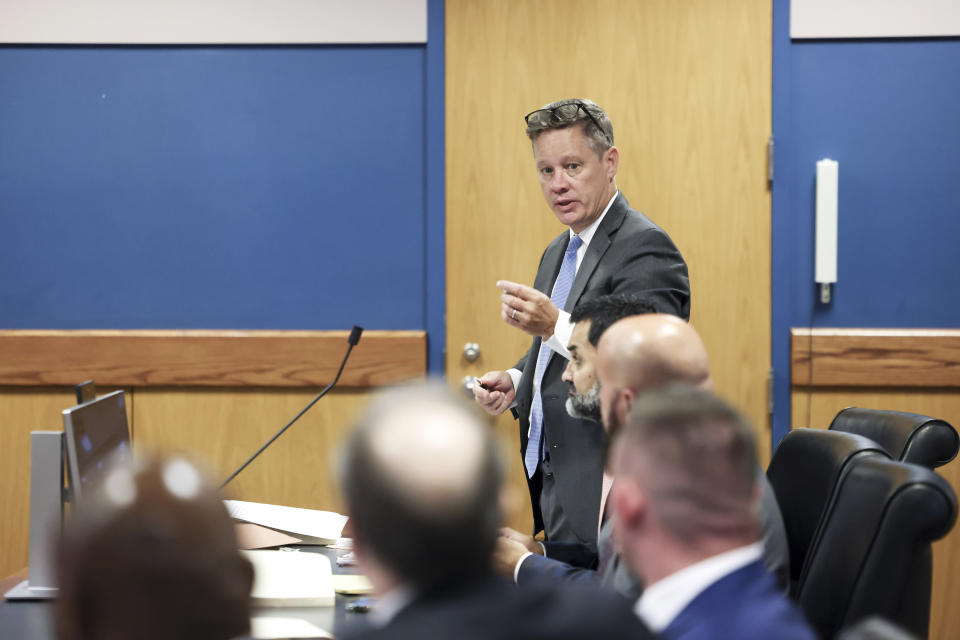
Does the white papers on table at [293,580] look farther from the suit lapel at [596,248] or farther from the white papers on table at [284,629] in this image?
the suit lapel at [596,248]

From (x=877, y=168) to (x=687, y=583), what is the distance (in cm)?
272

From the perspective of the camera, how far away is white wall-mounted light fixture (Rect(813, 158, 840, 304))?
329 cm

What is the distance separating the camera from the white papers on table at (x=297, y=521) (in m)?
2.06

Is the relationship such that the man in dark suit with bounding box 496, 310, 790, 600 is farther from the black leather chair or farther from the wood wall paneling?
the wood wall paneling

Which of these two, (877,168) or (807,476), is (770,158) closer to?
(877,168)

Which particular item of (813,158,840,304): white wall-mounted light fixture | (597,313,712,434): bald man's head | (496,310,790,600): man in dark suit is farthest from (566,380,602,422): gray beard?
(813,158,840,304): white wall-mounted light fixture

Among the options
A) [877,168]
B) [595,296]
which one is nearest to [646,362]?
[595,296]

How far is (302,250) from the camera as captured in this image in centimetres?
344

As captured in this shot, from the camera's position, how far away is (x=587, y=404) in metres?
1.95

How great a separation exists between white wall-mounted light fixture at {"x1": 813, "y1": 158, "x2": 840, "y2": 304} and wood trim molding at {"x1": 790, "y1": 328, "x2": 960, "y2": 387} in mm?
184

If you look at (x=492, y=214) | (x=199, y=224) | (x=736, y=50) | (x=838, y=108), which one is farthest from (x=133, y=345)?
(x=838, y=108)

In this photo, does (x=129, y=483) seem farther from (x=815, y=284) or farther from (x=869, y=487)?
(x=815, y=284)

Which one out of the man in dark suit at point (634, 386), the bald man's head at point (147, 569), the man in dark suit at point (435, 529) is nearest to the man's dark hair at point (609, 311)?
the man in dark suit at point (634, 386)

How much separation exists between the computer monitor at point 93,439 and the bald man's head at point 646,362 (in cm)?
79
